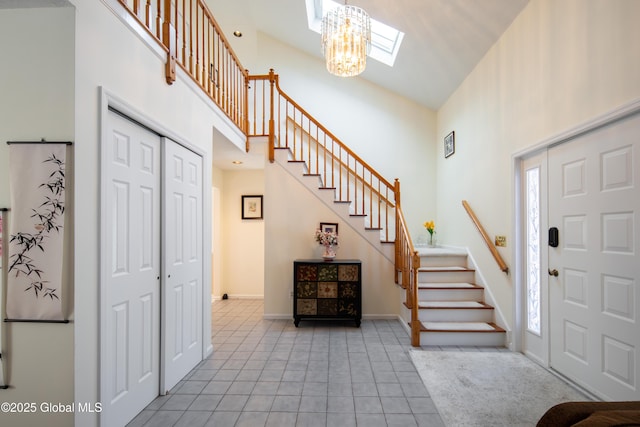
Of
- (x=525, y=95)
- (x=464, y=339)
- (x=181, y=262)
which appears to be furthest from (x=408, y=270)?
(x=181, y=262)

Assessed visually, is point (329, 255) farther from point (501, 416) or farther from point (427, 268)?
point (501, 416)

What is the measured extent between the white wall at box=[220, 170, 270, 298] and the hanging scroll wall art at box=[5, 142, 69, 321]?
15.0ft

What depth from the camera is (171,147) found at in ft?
8.77

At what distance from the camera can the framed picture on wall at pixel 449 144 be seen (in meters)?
5.13

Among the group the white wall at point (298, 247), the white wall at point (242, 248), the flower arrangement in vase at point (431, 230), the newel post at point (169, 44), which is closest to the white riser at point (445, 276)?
the white wall at point (298, 247)

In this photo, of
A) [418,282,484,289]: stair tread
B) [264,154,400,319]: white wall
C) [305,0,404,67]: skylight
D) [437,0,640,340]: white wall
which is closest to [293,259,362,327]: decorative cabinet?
[264,154,400,319]: white wall

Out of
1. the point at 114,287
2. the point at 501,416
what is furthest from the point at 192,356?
the point at 501,416

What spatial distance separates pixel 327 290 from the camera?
4.44 meters

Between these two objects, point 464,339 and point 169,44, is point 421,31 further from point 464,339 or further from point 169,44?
point 464,339

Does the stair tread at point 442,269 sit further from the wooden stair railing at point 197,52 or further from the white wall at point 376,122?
the wooden stair railing at point 197,52

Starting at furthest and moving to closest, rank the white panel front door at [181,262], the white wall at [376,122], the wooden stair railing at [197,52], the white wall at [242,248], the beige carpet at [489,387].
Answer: the white wall at [242,248]
the white wall at [376,122]
the white panel front door at [181,262]
the wooden stair railing at [197,52]
the beige carpet at [489,387]

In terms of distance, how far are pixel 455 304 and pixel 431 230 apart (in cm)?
158

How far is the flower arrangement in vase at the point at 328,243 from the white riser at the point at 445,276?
1234mm

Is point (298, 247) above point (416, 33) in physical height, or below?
below
